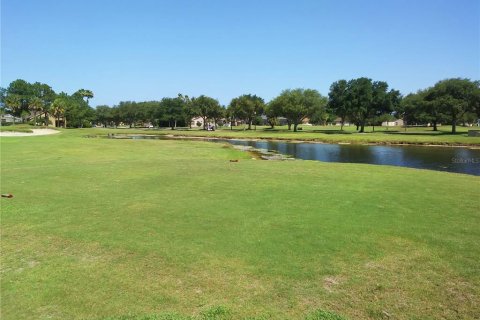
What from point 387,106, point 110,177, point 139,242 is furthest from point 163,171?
point 387,106

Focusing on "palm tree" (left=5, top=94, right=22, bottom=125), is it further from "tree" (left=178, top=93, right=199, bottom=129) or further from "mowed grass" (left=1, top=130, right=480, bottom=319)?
"mowed grass" (left=1, top=130, right=480, bottom=319)

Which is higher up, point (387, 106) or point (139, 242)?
point (387, 106)

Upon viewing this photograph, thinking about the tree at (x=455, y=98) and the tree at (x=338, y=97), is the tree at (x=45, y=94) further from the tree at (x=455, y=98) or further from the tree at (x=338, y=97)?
the tree at (x=455, y=98)

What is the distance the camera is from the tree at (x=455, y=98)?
83.5 meters

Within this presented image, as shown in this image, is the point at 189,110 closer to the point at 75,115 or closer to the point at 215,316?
the point at 75,115

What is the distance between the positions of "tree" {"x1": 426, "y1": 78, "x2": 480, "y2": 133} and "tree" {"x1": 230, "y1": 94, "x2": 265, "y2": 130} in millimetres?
56438

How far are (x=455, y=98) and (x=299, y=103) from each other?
3986 cm

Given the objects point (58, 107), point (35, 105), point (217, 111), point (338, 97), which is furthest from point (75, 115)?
point (338, 97)

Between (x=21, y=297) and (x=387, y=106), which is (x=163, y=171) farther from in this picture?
(x=387, y=106)

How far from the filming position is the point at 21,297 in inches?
267

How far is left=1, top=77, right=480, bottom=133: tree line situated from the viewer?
87.6 metres

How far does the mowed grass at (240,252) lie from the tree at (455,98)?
257 ft

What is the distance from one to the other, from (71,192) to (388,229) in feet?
40.3

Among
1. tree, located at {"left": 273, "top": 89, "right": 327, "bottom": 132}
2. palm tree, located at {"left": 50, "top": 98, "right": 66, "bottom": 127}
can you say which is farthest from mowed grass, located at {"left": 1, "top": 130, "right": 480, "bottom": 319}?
palm tree, located at {"left": 50, "top": 98, "right": 66, "bottom": 127}
